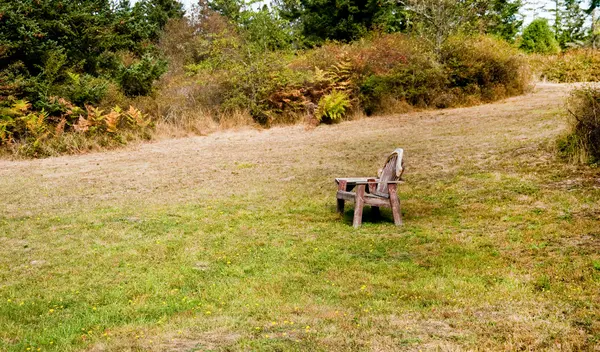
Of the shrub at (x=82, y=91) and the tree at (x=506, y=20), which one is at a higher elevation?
the tree at (x=506, y=20)

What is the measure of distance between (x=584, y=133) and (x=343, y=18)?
1739 centimetres

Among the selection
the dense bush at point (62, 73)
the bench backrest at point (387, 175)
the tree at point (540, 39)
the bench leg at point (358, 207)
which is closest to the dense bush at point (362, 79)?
the dense bush at point (62, 73)

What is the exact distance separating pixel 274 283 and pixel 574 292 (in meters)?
2.76

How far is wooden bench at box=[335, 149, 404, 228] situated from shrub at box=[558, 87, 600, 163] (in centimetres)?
356

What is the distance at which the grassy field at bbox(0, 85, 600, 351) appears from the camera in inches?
165

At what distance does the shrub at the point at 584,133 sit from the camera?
891cm

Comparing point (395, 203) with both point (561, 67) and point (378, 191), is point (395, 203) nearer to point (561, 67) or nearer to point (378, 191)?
point (378, 191)

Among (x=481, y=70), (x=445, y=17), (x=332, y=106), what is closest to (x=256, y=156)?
(x=332, y=106)

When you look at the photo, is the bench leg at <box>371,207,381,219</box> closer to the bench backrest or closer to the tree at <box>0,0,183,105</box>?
the bench backrest

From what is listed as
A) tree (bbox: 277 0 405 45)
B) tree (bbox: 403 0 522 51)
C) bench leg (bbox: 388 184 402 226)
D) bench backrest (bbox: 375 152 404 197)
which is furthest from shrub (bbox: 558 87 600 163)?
tree (bbox: 277 0 405 45)

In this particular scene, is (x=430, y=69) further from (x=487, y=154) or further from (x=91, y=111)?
(x=91, y=111)

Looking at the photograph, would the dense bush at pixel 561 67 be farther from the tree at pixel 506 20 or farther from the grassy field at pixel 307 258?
the grassy field at pixel 307 258

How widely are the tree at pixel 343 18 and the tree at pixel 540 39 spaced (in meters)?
8.97

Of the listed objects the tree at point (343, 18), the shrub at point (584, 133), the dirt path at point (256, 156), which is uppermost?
the tree at point (343, 18)
